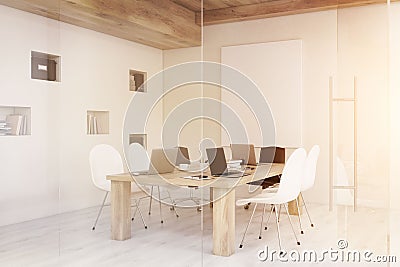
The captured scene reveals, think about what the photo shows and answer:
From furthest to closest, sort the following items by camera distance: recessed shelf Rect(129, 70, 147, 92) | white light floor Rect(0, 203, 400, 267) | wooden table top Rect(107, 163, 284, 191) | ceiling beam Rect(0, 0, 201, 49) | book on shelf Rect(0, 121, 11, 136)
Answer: book on shelf Rect(0, 121, 11, 136)
ceiling beam Rect(0, 0, 201, 49)
recessed shelf Rect(129, 70, 147, 92)
wooden table top Rect(107, 163, 284, 191)
white light floor Rect(0, 203, 400, 267)

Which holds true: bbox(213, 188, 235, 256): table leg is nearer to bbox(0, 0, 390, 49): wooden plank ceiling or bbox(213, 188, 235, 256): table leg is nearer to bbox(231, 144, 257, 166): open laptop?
bbox(231, 144, 257, 166): open laptop

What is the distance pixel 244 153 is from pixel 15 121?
77.4 inches

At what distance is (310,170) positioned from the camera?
3.06 meters

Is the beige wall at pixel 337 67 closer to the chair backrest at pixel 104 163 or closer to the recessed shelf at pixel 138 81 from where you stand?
the recessed shelf at pixel 138 81

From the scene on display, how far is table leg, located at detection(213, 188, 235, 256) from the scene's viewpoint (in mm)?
2812

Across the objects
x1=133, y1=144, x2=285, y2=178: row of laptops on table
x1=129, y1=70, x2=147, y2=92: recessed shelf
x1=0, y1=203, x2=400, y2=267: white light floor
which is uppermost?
x1=129, y1=70, x2=147, y2=92: recessed shelf

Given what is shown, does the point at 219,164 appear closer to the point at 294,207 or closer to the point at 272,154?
the point at 272,154

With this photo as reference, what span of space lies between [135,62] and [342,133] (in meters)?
1.62

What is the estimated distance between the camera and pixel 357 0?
260 cm

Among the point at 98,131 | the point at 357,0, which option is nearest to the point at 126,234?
the point at 98,131

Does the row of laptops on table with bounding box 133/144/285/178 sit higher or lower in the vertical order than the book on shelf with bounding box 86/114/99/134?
lower

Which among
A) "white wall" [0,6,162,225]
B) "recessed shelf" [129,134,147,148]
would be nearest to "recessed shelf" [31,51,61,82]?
"white wall" [0,6,162,225]

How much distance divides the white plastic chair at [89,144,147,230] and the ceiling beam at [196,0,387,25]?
147 centimetres

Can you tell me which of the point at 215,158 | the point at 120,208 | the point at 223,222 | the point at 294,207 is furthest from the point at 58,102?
the point at 294,207
